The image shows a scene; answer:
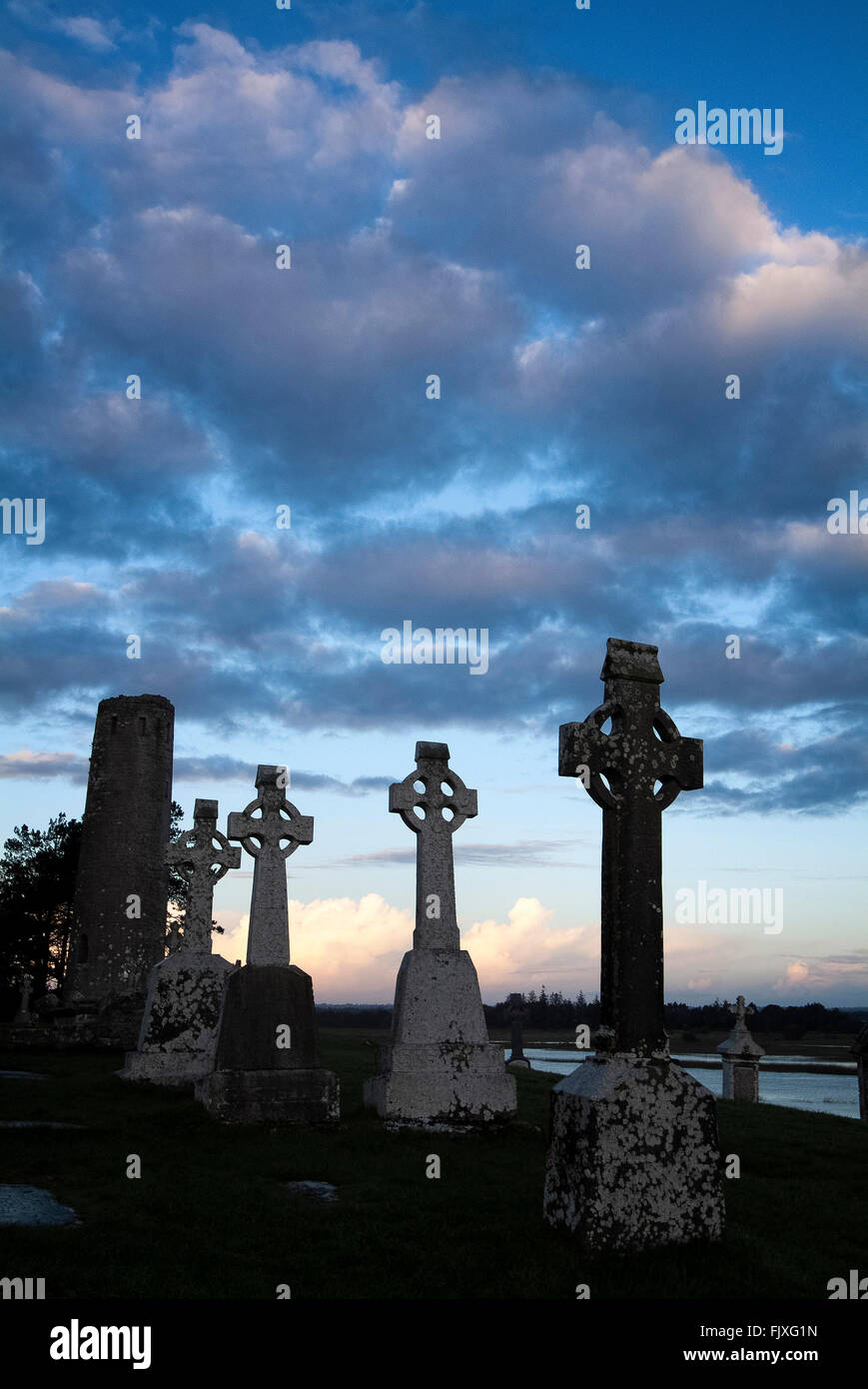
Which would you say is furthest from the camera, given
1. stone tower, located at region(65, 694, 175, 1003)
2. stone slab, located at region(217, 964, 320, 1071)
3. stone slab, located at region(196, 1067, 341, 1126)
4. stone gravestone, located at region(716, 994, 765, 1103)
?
stone tower, located at region(65, 694, 175, 1003)

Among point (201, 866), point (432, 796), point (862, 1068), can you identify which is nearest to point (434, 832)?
point (432, 796)

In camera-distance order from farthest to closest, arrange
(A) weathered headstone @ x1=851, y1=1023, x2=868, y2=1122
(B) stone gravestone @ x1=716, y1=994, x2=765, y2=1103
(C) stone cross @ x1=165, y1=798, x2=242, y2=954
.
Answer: (B) stone gravestone @ x1=716, y1=994, x2=765, y2=1103, (A) weathered headstone @ x1=851, y1=1023, x2=868, y2=1122, (C) stone cross @ x1=165, y1=798, x2=242, y2=954

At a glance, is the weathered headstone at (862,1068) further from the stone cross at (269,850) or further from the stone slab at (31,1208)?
the stone slab at (31,1208)

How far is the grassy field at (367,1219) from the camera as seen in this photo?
572 cm

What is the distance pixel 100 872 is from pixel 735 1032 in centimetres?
2484

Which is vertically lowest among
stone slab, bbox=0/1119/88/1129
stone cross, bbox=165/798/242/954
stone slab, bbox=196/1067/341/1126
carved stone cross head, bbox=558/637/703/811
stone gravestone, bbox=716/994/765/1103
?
stone gravestone, bbox=716/994/765/1103

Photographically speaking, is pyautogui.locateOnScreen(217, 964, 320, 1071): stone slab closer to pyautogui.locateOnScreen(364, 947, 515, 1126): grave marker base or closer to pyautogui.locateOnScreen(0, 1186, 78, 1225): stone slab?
pyautogui.locateOnScreen(364, 947, 515, 1126): grave marker base

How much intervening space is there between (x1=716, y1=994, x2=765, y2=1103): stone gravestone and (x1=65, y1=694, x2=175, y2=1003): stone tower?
21654mm

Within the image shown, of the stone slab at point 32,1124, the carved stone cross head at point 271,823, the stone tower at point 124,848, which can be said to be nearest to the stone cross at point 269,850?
the carved stone cross head at point 271,823

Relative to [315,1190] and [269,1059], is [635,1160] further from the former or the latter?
[269,1059]

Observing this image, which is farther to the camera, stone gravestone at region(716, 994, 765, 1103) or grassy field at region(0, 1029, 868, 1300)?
stone gravestone at region(716, 994, 765, 1103)

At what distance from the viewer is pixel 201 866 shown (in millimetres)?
17938

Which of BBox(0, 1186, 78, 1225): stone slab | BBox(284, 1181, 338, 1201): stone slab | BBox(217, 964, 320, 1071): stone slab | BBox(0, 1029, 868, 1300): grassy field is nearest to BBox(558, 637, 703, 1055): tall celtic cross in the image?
BBox(0, 1029, 868, 1300): grassy field

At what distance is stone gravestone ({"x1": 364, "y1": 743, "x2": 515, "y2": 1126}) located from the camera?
11852mm
